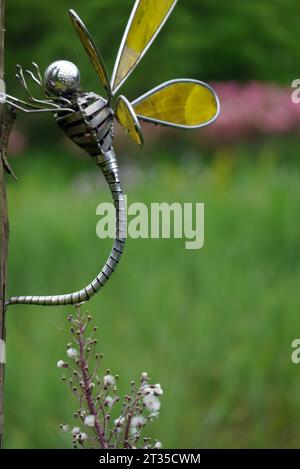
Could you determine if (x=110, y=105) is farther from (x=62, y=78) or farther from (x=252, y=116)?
(x=252, y=116)

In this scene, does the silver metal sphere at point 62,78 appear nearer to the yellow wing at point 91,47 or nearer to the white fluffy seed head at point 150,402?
the yellow wing at point 91,47

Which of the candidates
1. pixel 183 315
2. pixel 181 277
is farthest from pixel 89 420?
pixel 181 277

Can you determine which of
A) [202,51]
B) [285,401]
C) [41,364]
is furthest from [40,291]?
[202,51]

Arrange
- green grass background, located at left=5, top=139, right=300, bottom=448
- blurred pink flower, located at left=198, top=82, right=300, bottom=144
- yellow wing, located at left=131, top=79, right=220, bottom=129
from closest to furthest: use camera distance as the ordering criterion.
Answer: yellow wing, located at left=131, top=79, right=220, bottom=129 < green grass background, located at left=5, top=139, right=300, bottom=448 < blurred pink flower, located at left=198, top=82, right=300, bottom=144

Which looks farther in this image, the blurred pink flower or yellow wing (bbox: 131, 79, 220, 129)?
the blurred pink flower

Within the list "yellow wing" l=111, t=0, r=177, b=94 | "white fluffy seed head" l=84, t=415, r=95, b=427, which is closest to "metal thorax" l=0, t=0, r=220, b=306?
"yellow wing" l=111, t=0, r=177, b=94

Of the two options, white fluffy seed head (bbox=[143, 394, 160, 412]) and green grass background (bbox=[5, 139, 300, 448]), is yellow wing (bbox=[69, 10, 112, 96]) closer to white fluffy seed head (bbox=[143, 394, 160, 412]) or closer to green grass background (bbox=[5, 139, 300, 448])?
white fluffy seed head (bbox=[143, 394, 160, 412])

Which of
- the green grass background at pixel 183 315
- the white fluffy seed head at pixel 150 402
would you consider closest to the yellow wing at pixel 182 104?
the white fluffy seed head at pixel 150 402
